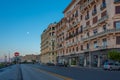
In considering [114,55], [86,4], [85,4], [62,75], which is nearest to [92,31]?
[86,4]

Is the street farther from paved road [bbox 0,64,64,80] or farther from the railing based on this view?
the railing

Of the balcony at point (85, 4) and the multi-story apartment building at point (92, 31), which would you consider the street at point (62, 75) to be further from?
the balcony at point (85, 4)

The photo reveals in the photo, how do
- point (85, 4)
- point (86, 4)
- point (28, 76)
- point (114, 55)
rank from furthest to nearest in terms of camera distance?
point (85, 4)
point (86, 4)
point (114, 55)
point (28, 76)

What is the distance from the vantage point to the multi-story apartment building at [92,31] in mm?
49875

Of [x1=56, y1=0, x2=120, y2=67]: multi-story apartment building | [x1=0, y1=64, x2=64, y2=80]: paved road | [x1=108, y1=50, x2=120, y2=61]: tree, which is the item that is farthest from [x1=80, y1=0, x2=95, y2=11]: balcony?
[x1=0, y1=64, x2=64, y2=80]: paved road

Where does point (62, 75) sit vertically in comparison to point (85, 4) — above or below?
below

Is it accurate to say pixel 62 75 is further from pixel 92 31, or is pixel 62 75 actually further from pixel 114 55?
pixel 92 31

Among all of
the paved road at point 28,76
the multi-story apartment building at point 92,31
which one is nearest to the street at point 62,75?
the paved road at point 28,76

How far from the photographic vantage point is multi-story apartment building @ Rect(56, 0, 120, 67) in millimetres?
49875

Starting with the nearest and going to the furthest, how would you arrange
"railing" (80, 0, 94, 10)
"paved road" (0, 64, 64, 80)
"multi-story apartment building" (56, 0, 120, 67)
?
"paved road" (0, 64, 64, 80) → "multi-story apartment building" (56, 0, 120, 67) → "railing" (80, 0, 94, 10)

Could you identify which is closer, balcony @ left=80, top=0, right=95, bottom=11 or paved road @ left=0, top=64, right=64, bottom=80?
paved road @ left=0, top=64, right=64, bottom=80

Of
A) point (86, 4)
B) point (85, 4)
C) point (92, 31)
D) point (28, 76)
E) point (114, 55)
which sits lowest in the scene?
point (28, 76)

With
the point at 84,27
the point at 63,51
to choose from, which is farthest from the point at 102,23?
the point at 63,51

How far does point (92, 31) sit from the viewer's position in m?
60.1
